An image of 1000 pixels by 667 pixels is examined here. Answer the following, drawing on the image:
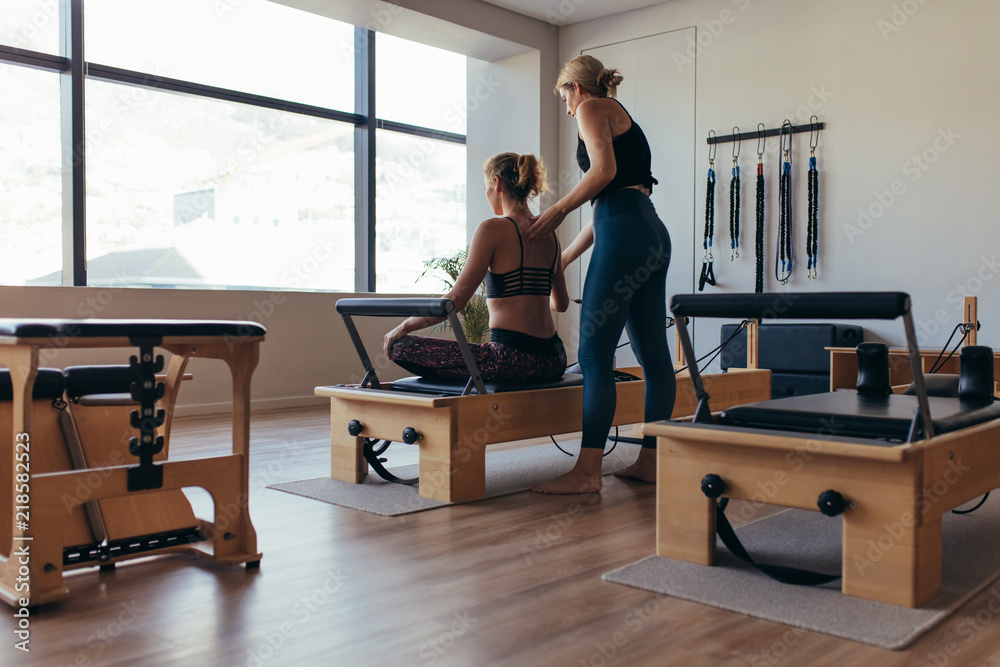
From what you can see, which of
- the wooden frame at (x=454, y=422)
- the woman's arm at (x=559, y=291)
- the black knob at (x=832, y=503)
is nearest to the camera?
the black knob at (x=832, y=503)

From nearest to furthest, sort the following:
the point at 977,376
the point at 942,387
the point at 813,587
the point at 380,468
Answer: the point at 813,587
the point at 977,376
the point at 942,387
the point at 380,468

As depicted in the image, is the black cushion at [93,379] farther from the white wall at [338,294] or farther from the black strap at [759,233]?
the black strap at [759,233]

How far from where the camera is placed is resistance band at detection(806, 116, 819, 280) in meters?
5.01

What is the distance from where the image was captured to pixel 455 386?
104 inches

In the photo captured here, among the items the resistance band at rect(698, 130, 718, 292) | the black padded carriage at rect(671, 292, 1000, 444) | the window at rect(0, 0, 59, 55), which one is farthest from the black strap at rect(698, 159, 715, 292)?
the window at rect(0, 0, 59, 55)

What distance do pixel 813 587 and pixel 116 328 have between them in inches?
56.5

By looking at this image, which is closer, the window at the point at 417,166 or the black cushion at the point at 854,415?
the black cushion at the point at 854,415

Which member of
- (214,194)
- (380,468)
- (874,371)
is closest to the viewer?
(874,371)

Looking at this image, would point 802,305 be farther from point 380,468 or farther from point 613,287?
point 380,468

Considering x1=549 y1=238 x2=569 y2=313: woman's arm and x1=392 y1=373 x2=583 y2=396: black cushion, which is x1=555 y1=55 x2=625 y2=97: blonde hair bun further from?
x1=392 y1=373 x2=583 y2=396: black cushion

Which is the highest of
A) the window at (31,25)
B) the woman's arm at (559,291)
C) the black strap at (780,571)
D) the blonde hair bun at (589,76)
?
the window at (31,25)

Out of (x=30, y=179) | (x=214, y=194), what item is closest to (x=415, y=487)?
(x=30, y=179)

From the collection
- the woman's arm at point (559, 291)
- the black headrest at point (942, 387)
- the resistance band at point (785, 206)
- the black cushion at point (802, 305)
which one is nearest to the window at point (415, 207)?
the resistance band at point (785, 206)

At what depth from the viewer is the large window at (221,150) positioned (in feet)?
14.6
